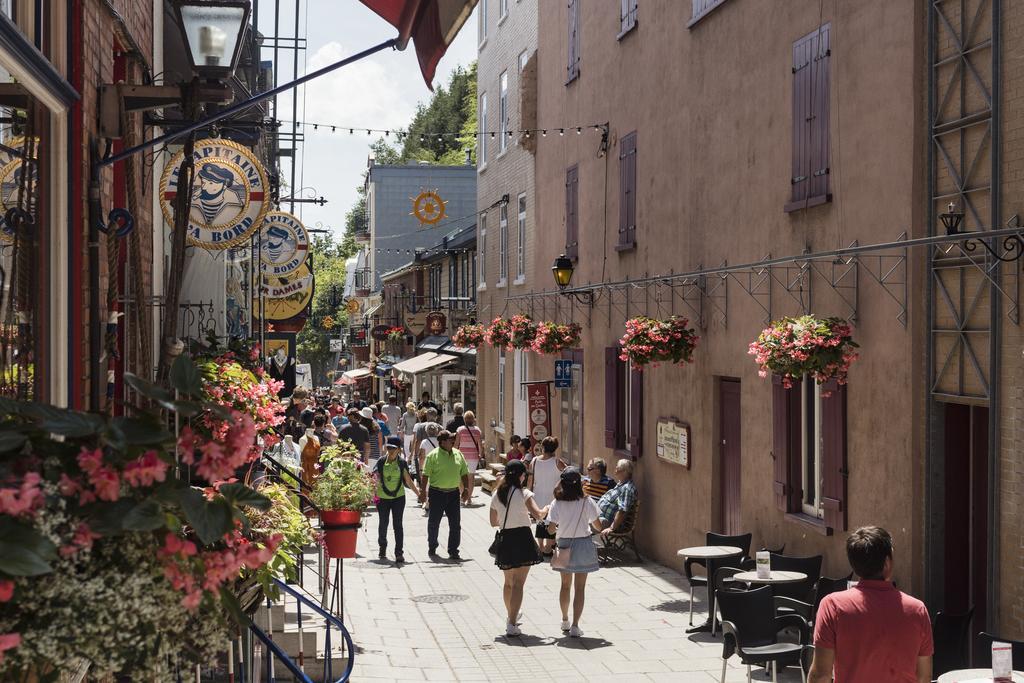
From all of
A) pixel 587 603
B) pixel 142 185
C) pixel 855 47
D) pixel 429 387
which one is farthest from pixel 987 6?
pixel 429 387

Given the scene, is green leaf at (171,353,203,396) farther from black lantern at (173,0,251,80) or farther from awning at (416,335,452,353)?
awning at (416,335,452,353)

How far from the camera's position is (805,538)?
1185 cm

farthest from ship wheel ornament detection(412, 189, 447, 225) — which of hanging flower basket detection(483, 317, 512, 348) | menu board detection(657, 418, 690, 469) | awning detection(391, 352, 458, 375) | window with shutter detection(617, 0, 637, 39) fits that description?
menu board detection(657, 418, 690, 469)

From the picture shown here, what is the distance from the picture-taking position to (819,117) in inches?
456

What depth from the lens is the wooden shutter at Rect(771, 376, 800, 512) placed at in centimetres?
1223

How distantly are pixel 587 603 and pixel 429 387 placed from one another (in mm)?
29514

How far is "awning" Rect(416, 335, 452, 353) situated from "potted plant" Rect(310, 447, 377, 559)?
2623 centimetres

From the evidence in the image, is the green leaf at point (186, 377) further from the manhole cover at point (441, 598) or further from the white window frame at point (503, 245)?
the white window frame at point (503, 245)

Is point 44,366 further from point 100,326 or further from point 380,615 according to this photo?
point 380,615

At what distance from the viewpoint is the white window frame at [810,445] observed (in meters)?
11.7

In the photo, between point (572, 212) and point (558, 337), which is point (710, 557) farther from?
point (572, 212)

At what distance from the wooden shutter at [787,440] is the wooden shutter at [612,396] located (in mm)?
6234

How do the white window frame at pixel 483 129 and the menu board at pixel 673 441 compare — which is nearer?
the menu board at pixel 673 441

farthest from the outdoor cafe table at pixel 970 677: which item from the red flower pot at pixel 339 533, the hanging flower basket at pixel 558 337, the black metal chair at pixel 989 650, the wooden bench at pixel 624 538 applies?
the hanging flower basket at pixel 558 337
